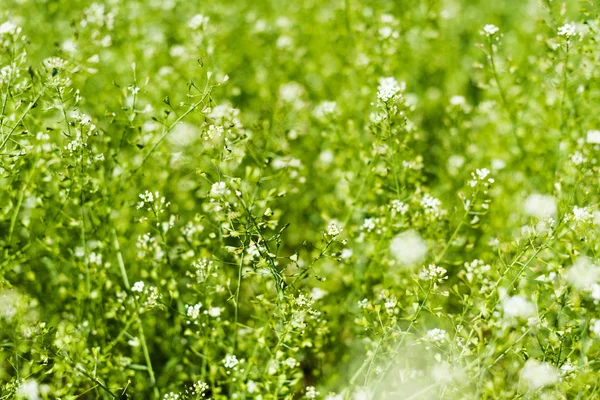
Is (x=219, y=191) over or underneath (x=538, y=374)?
over

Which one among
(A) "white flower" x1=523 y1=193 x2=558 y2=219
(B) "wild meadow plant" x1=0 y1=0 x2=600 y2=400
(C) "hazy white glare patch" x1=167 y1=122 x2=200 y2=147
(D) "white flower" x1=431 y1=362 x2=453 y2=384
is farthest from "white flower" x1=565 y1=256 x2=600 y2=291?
→ (C) "hazy white glare patch" x1=167 y1=122 x2=200 y2=147

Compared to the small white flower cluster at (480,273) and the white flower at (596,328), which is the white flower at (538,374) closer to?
the white flower at (596,328)

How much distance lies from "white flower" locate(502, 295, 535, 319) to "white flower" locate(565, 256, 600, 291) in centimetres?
21

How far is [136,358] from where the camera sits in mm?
2705

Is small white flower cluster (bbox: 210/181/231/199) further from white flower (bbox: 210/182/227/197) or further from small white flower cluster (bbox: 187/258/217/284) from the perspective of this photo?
small white flower cluster (bbox: 187/258/217/284)

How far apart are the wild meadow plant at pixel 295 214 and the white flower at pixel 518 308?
0.01 metres

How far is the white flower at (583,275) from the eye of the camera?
211 cm

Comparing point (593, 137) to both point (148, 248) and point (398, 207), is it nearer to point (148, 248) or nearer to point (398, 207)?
point (398, 207)

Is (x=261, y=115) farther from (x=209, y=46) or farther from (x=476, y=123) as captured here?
(x=476, y=123)

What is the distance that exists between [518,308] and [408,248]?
28.6 inches

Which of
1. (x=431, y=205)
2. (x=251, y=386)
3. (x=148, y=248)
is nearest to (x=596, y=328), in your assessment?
(x=431, y=205)

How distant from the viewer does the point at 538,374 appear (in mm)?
1976

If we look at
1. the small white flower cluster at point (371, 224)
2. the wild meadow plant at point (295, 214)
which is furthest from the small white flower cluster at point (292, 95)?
the small white flower cluster at point (371, 224)

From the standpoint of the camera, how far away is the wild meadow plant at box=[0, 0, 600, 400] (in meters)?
2.17
